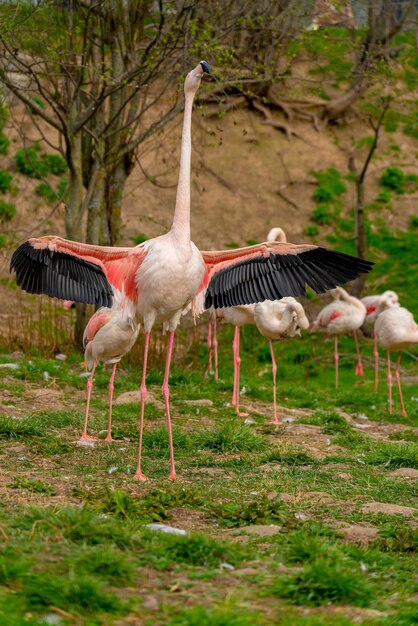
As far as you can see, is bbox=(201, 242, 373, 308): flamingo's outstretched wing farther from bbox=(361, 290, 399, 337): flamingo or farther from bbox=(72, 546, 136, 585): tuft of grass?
bbox=(361, 290, 399, 337): flamingo

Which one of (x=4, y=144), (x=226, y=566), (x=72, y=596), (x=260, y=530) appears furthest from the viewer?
(x=4, y=144)

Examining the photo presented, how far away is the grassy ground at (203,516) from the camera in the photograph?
3863 mm

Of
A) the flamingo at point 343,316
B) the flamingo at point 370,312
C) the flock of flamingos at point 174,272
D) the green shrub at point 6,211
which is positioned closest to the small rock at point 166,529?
the flock of flamingos at point 174,272

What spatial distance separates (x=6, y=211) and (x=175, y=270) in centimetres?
1241

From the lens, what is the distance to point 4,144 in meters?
19.9

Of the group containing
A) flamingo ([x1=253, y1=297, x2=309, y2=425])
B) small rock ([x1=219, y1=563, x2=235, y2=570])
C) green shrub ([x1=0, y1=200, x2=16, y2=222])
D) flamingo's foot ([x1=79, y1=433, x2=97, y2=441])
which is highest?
green shrub ([x1=0, y1=200, x2=16, y2=222])

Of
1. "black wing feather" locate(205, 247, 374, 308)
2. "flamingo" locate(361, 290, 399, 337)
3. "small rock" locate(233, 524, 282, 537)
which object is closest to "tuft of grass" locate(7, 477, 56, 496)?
"small rock" locate(233, 524, 282, 537)

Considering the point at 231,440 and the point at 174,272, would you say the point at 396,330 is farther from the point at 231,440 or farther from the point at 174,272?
the point at 174,272

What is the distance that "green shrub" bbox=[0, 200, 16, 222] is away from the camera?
18.5 m

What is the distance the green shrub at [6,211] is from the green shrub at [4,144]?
1.79 metres

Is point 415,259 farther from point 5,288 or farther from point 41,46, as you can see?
point 41,46

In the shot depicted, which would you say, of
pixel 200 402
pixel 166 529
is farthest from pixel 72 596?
pixel 200 402

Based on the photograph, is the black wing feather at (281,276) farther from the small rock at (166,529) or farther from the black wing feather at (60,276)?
the small rock at (166,529)

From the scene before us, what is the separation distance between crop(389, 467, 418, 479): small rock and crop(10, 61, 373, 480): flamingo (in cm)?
156
